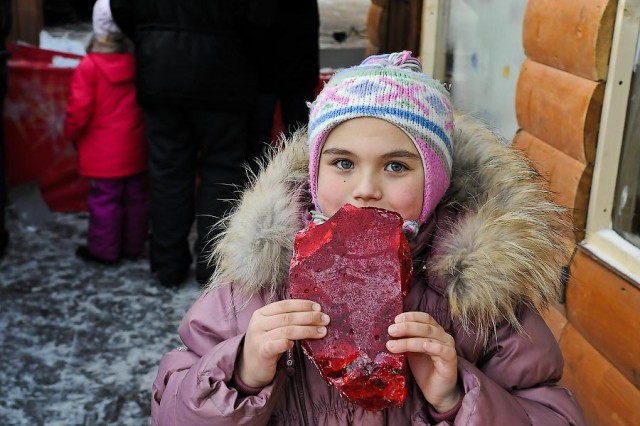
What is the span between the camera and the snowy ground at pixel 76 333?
330 cm

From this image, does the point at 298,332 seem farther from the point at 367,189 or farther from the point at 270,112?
the point at 270,112

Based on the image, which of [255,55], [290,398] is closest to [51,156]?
[255,55]

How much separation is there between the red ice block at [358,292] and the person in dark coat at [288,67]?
2902 millimetres

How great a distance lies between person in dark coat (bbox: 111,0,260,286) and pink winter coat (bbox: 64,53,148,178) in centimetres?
34

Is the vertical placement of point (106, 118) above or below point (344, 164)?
below

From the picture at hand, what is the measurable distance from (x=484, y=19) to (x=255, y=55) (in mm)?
1183

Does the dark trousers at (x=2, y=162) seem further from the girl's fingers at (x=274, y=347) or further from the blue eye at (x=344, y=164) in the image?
the girl's fingers at (x=274, y=347)

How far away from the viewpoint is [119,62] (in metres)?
4.58

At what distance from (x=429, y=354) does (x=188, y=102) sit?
2.94 m

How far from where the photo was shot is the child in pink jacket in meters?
4.56

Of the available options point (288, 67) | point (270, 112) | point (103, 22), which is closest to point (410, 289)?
point (288, 67)

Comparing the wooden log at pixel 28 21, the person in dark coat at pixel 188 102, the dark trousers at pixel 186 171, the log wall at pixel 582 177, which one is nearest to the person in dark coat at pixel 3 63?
the person in dark coat at pixel 188 102

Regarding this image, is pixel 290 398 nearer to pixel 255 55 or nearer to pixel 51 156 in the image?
pixel 255 55

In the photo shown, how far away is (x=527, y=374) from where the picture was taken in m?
1.58
